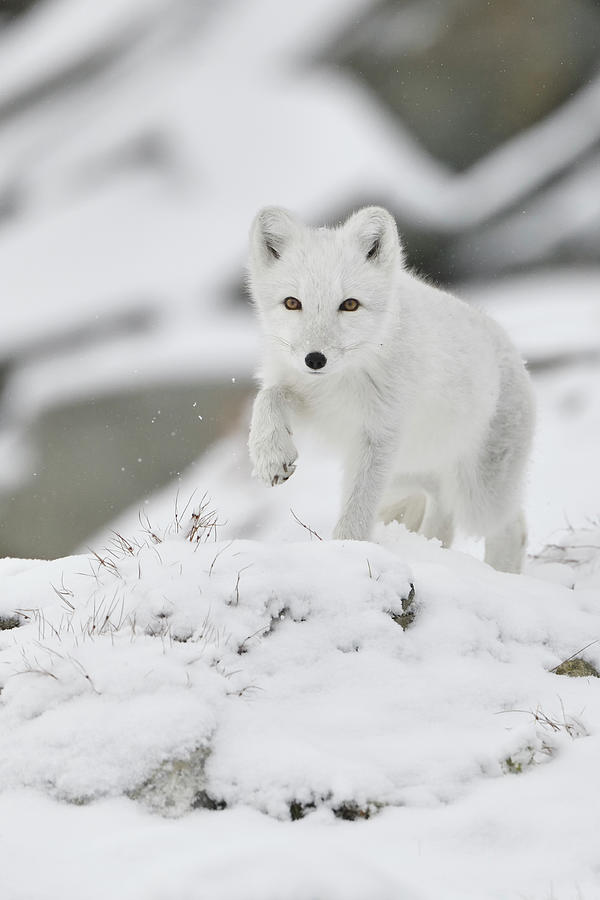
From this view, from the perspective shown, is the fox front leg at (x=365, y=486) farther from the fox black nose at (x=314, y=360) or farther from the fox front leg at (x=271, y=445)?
the fox black nose at (x=314, y=360)

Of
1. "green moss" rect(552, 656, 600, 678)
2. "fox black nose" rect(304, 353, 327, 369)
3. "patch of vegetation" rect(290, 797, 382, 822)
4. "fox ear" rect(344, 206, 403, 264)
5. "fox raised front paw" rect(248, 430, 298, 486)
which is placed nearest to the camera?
"patch of vegetation" rect(290, 797, 382, 822)

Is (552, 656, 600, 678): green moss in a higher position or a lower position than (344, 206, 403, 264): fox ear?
lower

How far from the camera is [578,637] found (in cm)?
351

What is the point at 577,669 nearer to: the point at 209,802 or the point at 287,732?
the point at 287,732

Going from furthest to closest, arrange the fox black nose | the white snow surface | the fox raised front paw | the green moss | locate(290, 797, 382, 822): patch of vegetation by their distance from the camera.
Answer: the fox raised front paw → the fox black nose → the green moss → locate(290, 797, 382, 822): patch of vegetation → the white snow surface

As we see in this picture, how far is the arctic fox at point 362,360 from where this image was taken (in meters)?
3.96

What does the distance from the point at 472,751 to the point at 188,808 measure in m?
0.84

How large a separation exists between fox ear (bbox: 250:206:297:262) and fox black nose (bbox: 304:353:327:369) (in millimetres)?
773

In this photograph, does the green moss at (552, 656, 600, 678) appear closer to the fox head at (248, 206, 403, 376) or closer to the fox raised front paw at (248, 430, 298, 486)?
the fox raised front paw at (248, 430, 298, 486)

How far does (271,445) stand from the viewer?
3.94m

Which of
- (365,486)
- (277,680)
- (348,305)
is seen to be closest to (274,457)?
(365,486)

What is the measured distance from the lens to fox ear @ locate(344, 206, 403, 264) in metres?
4.23

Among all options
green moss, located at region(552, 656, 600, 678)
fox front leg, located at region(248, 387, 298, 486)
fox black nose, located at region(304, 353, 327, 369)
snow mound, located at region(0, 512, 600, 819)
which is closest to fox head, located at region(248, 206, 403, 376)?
fox black nose, located at region(304, 353, 327, 369)

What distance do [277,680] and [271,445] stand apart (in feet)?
4.53
